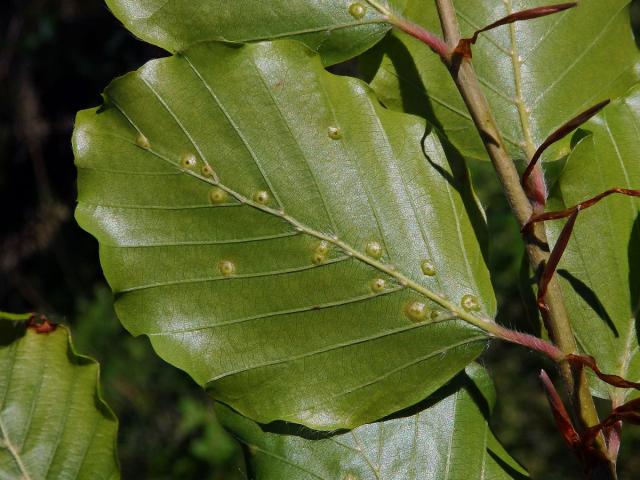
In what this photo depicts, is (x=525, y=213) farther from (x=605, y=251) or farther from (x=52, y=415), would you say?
(x=52, y=415)

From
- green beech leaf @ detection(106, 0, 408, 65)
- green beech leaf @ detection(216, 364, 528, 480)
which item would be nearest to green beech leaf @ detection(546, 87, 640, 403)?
green beech leaf @ detection(216, 364, 528, 480)

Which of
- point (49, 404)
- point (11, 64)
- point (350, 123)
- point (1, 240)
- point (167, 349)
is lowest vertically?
point (1, 240)

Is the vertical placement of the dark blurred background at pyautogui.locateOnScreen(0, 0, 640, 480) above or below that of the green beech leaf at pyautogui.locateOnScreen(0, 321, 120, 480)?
below

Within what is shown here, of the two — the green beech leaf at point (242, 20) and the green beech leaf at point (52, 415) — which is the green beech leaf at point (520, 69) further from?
the green beech leaf at point (52, 415)

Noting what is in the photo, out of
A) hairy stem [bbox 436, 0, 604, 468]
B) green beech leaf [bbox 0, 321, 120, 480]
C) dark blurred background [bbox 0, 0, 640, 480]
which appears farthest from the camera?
dark blurred background [bbox 0, 0, 640, 480]

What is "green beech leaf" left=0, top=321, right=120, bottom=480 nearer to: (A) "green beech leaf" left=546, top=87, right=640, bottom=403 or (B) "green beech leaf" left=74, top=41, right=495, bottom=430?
(B) "green beech leaf" left=74, top=41, right=495, bottom=430

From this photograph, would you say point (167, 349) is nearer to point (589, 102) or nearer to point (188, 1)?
point (188, 1)

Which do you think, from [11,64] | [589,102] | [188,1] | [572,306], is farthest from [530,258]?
[11,64]
